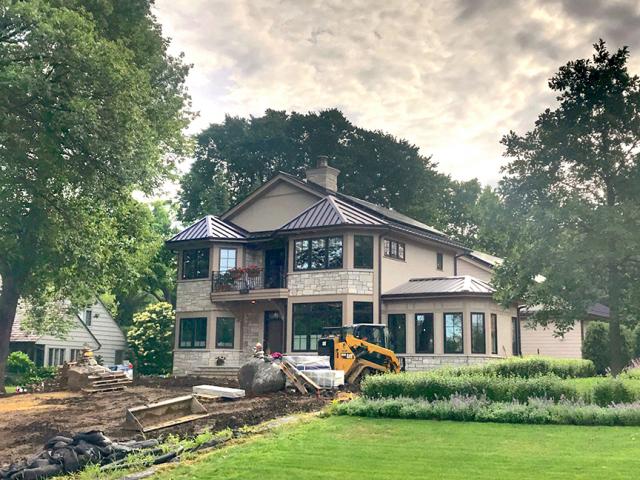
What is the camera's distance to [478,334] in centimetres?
2830

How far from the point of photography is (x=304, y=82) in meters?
19.7

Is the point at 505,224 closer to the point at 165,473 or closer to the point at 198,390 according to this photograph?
the point at 198,390

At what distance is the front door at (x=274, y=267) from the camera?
32.4m

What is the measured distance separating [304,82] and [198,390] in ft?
29.9

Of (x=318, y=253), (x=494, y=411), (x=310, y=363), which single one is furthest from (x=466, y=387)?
(x=318, y=253)

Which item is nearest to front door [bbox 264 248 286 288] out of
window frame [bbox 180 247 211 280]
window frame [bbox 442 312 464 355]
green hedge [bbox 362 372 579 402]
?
window frame [bbox 180 247 211 280]

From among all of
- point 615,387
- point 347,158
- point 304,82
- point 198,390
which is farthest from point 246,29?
point 347,158

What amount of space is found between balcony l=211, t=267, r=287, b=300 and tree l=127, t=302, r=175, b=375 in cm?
1079

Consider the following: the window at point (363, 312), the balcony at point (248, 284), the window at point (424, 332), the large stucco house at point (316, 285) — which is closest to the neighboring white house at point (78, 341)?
the large stucco house at point (316, 285)

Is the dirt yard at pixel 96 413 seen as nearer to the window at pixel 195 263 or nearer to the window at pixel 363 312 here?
the window at pixel 363 312

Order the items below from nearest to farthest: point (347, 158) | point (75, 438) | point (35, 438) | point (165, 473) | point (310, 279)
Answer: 1. point (165, 473)
2. point (75, 438)
3. point (35, 438)
4. point (310, 279)
5. point (347, 158)

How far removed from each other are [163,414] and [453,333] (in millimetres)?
16279

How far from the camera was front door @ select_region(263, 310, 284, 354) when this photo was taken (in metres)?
→ 31.6

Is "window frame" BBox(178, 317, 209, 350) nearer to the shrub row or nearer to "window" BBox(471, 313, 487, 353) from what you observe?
"window" BBox(471, 313, 487, 353)
